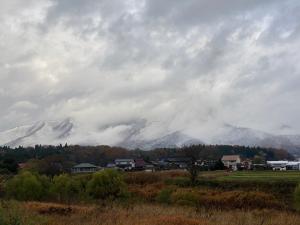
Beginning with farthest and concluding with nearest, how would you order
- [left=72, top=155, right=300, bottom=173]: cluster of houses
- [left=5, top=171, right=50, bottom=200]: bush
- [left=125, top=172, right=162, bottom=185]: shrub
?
[left=72, top=155, right=300, bottom=173]: cluster of houses → [left=125, top=172, right=162, bottom=185]: shrub → [left=5, top=171, right=50, bottom=200]: bush

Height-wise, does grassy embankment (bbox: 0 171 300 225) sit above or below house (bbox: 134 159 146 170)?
below

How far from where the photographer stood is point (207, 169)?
11162 centimetres

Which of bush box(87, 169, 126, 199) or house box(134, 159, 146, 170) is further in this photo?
house box(134, 159, 146, 170)

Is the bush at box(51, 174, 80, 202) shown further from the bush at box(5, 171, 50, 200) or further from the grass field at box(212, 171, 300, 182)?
the grass field at box(212, 171, 300, 182)

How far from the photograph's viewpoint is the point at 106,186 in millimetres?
46812

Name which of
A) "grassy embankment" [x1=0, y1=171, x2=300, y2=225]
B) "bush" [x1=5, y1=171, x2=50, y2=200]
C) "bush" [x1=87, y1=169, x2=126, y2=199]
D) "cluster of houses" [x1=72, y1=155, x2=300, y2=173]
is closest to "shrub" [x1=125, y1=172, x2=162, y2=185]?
"grassy embankment" [x1=0, y1=171, x2=300, y2=225]

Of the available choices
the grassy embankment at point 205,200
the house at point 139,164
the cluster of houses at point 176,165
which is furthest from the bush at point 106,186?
the house at point 139,164

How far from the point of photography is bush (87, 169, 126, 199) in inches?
1805

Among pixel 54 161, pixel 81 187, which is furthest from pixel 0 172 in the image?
pixel 81 187

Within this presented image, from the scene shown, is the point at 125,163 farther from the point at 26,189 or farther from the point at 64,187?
the point at 26,189

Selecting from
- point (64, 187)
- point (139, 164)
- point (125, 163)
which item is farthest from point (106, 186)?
point (125, 163)

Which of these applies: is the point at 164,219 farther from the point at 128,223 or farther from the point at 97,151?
the point at 97,151

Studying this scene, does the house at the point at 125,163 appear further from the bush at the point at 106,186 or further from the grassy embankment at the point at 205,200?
the bush at the point at 106,186

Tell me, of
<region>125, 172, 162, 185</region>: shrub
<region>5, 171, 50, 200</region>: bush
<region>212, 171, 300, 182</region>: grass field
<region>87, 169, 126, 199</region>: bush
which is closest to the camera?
<region>5, 171, 50, 200</region>: bush
